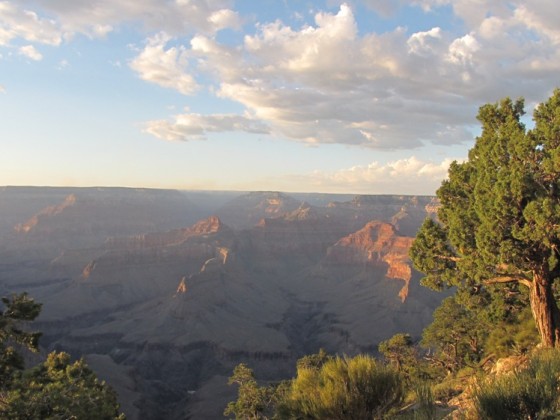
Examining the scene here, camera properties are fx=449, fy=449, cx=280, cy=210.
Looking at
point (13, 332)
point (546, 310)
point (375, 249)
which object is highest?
point (546, 310)

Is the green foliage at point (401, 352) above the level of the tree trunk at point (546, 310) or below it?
below

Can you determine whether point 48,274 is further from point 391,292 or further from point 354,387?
point 354,387

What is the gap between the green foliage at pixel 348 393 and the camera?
36.6 feet

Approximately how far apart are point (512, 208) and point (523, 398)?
31.2ft

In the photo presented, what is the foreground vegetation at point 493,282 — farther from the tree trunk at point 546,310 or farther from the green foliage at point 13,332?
the green foliage at point 13,332

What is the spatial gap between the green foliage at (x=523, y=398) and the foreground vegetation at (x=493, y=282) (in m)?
0.02

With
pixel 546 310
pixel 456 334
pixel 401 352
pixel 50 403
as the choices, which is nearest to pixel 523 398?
pixel 546 310

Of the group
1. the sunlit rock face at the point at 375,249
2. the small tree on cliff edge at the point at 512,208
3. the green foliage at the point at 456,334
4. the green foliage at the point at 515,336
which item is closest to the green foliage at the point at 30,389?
the small tree on cliff edge at the point at 512,208

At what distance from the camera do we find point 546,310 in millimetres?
16688

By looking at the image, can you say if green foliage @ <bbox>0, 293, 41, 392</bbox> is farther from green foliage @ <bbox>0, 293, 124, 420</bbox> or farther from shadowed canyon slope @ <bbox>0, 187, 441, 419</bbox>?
shadowed canyon slope @ <bbox>0, 187, 441, 419</bbox>

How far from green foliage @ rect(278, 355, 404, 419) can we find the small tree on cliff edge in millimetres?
6977

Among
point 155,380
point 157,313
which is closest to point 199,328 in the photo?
point 157,313

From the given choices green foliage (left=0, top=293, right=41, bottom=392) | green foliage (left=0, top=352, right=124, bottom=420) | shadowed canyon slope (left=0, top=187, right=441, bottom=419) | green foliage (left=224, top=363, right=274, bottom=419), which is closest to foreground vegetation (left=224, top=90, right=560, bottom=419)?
green foliage (left=0, top=352, right=124, bottom=420)

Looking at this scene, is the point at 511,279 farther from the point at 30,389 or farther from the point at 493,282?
the point at 30,389
